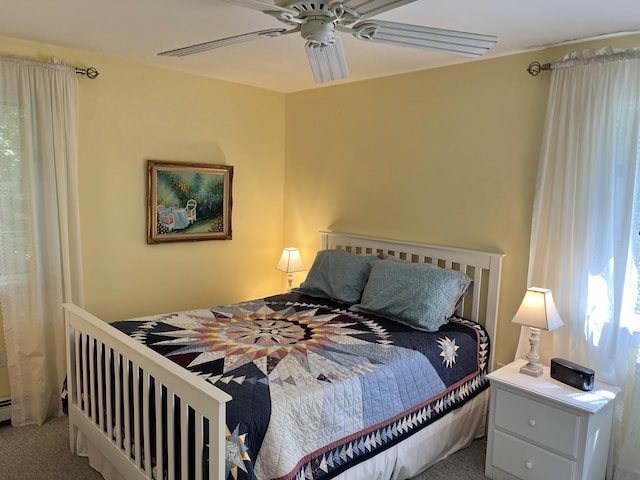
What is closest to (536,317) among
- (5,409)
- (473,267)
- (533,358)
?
(533,358)

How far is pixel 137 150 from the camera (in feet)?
11.2

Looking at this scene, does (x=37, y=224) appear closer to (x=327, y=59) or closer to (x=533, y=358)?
(x=327, y=59)

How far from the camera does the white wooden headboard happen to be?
294 cm

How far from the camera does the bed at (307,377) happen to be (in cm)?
179

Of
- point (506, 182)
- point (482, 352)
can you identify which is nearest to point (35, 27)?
point (506, 182)

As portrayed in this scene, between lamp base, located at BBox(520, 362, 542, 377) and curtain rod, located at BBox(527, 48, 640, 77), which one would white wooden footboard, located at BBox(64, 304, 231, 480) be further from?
curtain rod, located at BBox(527, 48, 640, 77)

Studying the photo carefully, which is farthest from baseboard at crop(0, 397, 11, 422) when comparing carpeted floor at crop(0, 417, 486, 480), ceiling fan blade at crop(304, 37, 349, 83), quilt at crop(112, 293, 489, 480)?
ceiling fan blade at crop(304, 37, 349, 83)

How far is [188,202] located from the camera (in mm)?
3701

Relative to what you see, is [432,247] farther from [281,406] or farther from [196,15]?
[196,15]

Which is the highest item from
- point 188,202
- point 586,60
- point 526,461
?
point 586,60

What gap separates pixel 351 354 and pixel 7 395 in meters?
2.27

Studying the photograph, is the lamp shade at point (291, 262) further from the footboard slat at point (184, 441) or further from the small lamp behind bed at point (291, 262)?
the footboard slat at point (184, 441)

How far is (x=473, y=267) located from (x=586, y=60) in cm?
131

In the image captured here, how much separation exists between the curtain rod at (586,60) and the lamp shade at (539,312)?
1.20 meters
